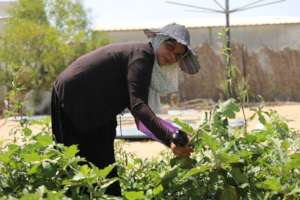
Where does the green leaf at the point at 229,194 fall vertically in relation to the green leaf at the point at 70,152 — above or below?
below

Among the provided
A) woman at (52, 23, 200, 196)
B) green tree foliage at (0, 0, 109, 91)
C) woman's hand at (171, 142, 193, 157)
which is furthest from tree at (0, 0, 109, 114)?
woman's hand at (171, 142, 193, 157)

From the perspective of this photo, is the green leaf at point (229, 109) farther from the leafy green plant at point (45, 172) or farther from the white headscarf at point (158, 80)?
the white headscarf at point (158, 80)

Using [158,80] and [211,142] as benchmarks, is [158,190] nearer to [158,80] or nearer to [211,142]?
[211,142]

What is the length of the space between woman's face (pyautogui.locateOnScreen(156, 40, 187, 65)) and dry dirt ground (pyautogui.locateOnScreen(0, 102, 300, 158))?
3.53 ft

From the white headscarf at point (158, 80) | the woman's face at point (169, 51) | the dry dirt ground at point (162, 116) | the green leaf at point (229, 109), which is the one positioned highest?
the woman's face at point (169, 51)

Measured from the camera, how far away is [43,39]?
1452 centimetres

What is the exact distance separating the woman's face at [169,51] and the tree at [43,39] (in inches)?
436

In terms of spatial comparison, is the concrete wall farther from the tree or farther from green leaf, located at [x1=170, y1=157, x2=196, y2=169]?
green leaf, located at [x1=170, y1=157, x2=196, y2=169]

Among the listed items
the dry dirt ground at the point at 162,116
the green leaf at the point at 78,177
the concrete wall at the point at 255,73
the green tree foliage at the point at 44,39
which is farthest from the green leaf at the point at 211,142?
the concrete wall at the point at 255,73

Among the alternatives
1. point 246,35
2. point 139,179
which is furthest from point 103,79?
point 246,35

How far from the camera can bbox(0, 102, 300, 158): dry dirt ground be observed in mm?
6957

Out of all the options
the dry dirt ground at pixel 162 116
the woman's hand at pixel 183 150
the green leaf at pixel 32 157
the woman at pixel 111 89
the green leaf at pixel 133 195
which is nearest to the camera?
the green leaf at pixel 133 195

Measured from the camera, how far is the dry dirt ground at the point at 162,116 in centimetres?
696

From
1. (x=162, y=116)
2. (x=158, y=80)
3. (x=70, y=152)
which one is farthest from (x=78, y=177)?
(x=162, y=116)
